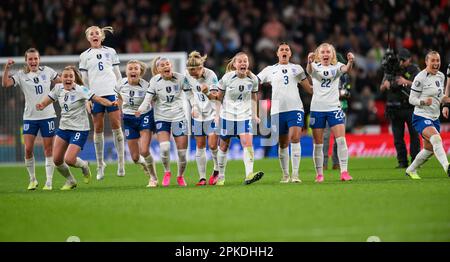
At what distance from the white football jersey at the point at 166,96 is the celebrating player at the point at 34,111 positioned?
75.6 inches

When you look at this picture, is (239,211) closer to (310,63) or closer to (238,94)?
(238,94)

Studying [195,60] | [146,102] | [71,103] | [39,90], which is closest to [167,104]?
[146,102]

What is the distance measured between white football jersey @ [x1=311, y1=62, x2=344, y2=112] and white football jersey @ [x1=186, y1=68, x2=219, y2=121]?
167 cm

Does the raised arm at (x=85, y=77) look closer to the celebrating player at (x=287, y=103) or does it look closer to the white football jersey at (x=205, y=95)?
the white football jersey at (x=205, y=95)

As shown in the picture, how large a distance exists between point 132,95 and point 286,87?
2.64 metres

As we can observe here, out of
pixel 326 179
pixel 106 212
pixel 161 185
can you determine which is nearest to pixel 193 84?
pixel 161 185

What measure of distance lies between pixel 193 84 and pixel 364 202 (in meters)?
4.66

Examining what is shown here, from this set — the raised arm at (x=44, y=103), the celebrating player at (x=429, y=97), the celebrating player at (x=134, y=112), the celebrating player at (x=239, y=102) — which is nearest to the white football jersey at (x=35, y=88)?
the raised arm at (x=44, y=103)

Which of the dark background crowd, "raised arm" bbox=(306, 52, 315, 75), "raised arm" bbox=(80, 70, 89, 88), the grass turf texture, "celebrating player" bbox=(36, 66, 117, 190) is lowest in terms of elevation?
the grass turf texture

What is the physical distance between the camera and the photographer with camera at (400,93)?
18.4 meters

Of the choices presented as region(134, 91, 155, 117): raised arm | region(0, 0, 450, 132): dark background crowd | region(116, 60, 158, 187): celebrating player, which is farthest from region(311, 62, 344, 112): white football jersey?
region(0, 0, 450, 132): dark background crowd

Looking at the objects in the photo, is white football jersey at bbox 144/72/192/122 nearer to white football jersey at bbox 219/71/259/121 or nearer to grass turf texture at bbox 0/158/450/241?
white football jersey at bbox 219/71/259/121

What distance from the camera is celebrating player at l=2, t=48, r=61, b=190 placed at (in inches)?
613

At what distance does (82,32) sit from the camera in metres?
27.8
